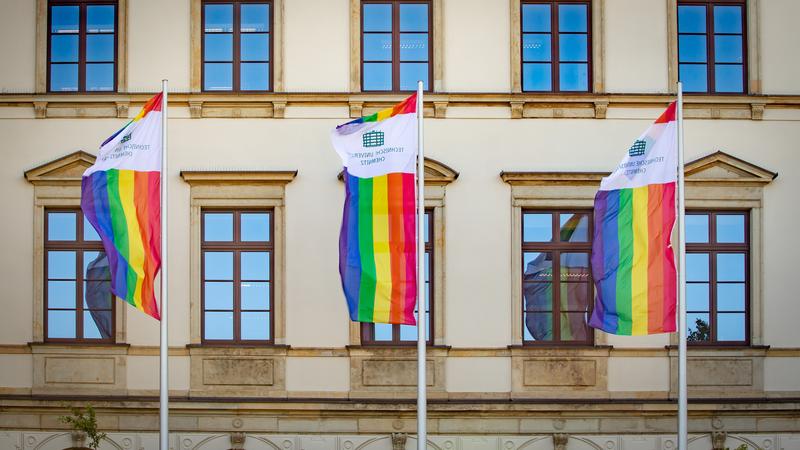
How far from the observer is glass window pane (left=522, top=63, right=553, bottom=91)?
1642cm

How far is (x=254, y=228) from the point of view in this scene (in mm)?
16297

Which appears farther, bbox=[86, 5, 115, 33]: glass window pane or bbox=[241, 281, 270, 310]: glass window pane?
bbox=[86, 5, 115, 33]: glass window pane

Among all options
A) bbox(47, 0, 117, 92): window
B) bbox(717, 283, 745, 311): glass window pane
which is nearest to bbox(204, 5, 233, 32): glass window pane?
bbox(47, 0, 117, 92): window

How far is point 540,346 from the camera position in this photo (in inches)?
634

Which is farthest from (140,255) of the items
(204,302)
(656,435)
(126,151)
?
(656,435)

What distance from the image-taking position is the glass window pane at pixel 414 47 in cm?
1642

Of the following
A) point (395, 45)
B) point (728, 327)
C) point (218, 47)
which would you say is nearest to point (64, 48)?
point (218, 47)

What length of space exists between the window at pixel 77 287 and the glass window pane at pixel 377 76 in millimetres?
4394

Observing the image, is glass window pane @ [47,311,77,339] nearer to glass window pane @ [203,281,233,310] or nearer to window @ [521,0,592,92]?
glass window pane @ [203,281,233,310]

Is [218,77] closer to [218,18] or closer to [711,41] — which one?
[218,18]

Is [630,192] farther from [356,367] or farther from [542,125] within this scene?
[356,367]

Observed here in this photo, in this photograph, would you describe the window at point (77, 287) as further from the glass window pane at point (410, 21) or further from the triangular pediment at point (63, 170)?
the glass window pane at point (410, 21)

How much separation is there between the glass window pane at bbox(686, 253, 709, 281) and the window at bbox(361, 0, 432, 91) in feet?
14.5

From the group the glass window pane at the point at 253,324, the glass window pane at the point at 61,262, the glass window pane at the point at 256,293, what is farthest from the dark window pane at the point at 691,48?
the glass window pane at the point at 61,262
